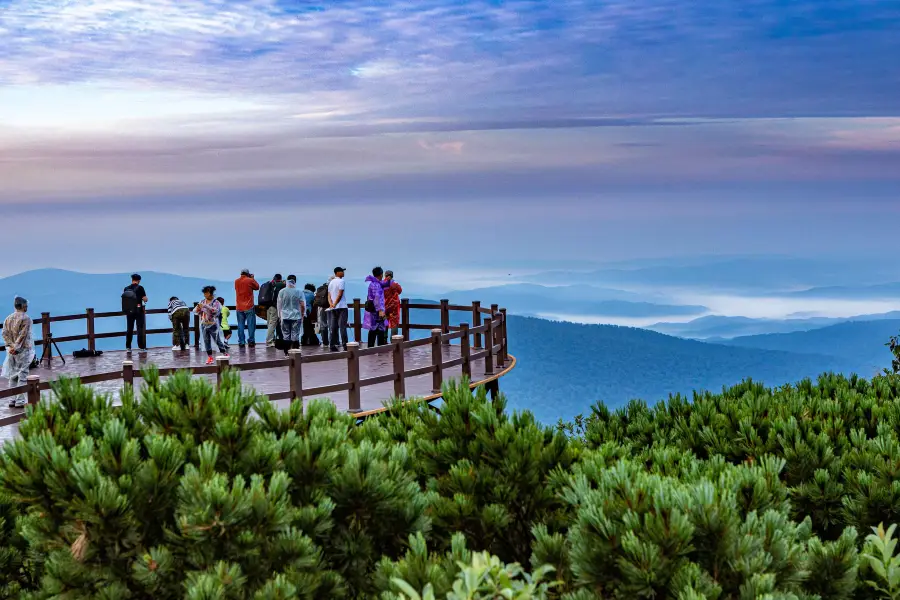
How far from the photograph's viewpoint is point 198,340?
88.3 feet

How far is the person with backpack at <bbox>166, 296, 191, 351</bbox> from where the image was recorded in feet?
84.6

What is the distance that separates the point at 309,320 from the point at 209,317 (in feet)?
10.0

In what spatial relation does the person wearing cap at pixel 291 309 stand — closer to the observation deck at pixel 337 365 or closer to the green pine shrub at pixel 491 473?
the observation deck at pixel 337 365

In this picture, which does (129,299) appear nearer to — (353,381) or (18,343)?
(18,343)

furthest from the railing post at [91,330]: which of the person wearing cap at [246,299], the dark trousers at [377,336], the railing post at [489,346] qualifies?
the railing post at [489,346]

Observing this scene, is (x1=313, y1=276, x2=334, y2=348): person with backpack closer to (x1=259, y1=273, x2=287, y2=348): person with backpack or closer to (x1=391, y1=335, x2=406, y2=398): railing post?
(x1=259, y1=273, x2=287, y2=348): person with backpack

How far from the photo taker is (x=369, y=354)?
2067 cm

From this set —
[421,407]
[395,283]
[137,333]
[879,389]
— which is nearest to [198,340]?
[137,333]

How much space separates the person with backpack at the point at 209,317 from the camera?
79.2 ft

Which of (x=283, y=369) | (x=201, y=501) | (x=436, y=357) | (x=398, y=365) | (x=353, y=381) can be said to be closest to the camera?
(x=201, y=501)

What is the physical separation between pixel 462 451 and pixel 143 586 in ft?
6.75

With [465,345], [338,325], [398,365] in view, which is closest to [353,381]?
[398,365]

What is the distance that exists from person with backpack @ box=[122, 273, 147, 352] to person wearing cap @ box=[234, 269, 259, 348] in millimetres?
2421

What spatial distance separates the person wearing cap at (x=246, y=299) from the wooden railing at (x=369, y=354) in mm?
1518
